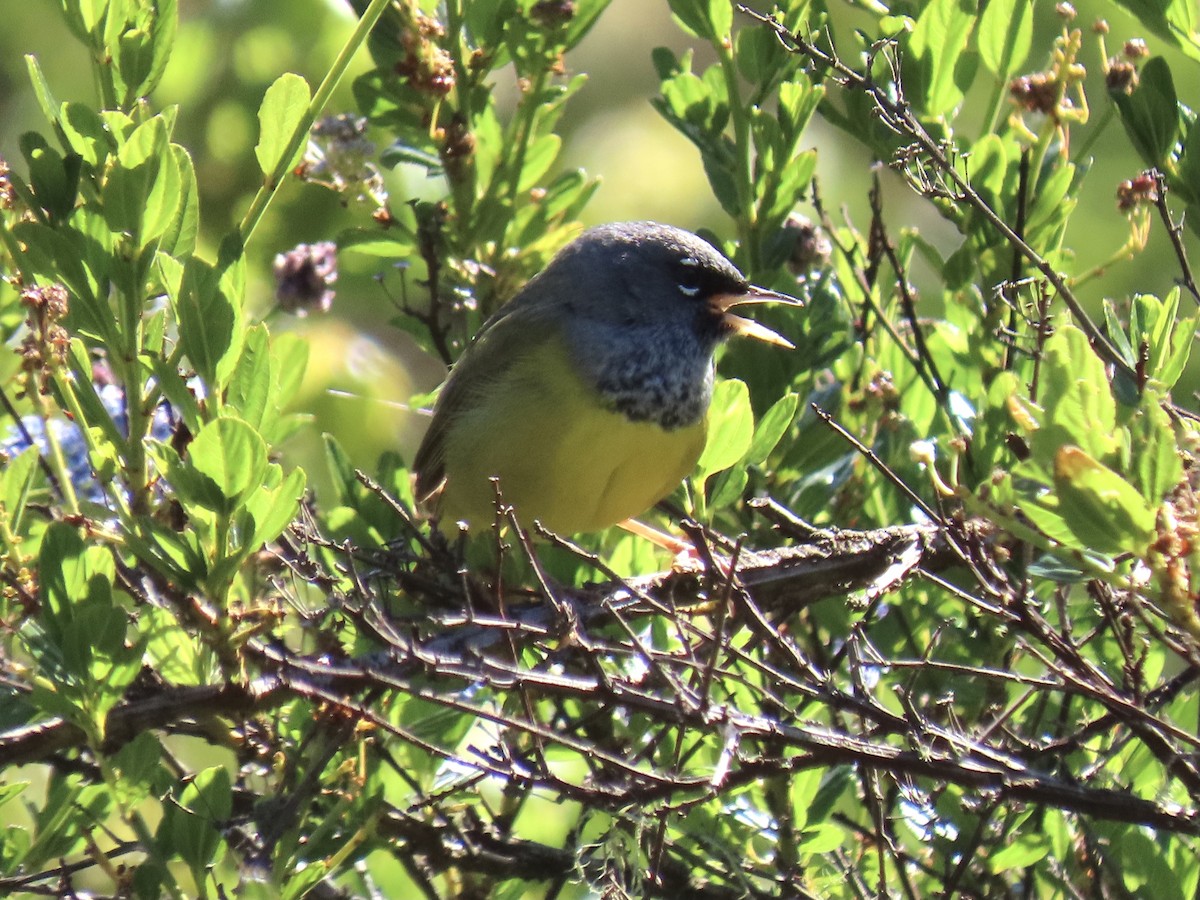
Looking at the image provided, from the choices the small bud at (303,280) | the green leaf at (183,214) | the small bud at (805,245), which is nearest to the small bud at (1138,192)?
the small bud at (805,245)

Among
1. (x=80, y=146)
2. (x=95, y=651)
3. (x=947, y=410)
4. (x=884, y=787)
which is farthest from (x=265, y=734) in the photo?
(x=947, y=410)

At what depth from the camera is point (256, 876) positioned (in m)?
1.89

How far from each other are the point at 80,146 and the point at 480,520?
1.70 metres

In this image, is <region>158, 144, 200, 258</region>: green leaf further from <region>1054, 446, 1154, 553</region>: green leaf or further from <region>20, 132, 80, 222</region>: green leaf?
<region>1054, 446, 1154, 553</region>: green leaf

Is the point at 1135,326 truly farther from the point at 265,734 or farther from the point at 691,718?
the point at 265,734

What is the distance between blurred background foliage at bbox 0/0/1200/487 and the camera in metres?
4.13

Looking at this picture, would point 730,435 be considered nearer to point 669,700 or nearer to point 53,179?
point 669,700

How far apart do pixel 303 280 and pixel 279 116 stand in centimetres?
119

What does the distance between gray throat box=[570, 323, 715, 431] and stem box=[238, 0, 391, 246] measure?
4.37 ft

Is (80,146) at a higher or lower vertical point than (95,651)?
higher

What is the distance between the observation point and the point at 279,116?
2.14 meters

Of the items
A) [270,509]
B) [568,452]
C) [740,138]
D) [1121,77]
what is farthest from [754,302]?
[270,509]

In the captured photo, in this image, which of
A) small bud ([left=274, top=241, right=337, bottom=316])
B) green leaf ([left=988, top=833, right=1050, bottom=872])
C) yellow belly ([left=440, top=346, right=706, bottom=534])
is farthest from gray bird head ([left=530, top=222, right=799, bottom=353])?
green leaf ([left=988, top=833, right=1050, bottom=872])

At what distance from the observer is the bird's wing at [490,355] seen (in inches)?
138
